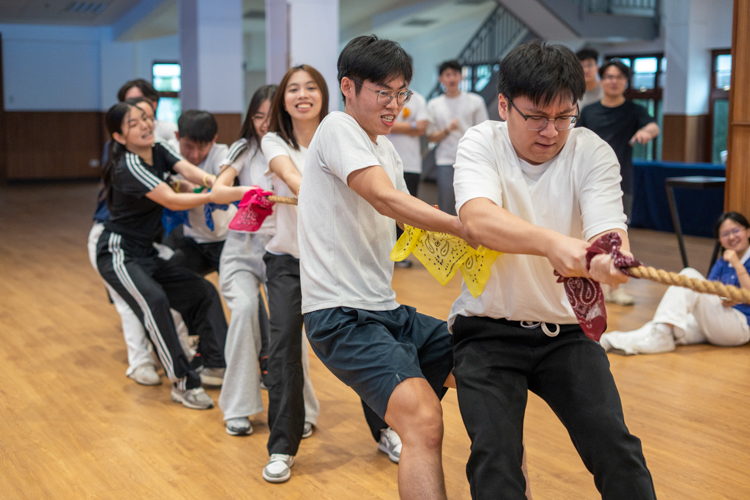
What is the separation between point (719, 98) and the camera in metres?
11.1

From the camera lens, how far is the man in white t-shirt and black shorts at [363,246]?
1786 millimetres

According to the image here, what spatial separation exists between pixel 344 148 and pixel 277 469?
130 centimetres

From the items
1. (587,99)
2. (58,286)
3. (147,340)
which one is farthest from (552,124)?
(58,286)

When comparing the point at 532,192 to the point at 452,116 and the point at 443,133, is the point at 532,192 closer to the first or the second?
the point at 443,133

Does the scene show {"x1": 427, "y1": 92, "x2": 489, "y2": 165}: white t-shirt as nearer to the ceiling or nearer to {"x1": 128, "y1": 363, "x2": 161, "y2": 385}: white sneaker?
{"x1": 128, "y1": 363, "x2": 161, "y2": 385}: white sneaker

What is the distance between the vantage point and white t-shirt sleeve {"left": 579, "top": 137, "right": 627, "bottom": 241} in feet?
5.19

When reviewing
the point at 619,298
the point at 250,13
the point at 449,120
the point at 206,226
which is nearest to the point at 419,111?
the point at 449,120

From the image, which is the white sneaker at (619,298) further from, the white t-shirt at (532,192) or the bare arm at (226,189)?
the white t-shirt at (532,192)

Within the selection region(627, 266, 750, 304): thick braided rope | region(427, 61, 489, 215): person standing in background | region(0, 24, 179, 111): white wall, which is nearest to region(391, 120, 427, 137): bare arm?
region(427, 61, 489, 215): person standing in background

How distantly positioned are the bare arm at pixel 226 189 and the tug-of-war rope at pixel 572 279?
358 mm

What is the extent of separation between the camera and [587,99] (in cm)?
551

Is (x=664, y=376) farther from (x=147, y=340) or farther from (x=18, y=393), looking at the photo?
(x=18, y=393)

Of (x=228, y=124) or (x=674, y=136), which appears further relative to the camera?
(x=674, y=136)

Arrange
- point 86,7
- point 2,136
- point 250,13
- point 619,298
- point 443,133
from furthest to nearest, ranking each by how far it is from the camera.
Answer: point 250,13 < point 2,136 < point 86,7 < point 443,133 < point 619,298
